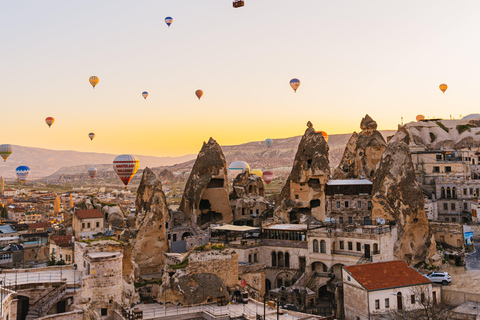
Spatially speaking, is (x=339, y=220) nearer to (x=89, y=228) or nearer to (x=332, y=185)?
(x=332, y=185)

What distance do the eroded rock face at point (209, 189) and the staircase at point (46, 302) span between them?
3398 cm

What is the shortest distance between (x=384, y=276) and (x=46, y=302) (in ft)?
79.9

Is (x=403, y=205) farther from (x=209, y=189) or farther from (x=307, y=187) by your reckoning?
(x=209, y=189)

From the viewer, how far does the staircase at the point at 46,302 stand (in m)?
31.0

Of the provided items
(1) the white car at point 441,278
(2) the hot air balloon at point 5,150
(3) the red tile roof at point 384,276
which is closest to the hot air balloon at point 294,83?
(1) the white car at point 441,278

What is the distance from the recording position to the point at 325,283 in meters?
47.0

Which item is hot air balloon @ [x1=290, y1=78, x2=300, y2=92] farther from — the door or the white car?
the white car

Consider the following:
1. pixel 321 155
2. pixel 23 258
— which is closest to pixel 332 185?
pixel 321 155

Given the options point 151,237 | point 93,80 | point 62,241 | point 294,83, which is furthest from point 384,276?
point 93,80

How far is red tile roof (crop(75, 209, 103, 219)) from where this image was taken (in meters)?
64.6

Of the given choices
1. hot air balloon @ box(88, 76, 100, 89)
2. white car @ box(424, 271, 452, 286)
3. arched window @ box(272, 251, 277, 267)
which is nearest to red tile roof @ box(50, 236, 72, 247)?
arched window @ box(272, 251, 277, 267)

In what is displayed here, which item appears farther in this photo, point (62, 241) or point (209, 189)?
point (209, 189)

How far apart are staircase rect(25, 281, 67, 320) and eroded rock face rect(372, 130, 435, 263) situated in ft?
103

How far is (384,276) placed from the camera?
127 ft
